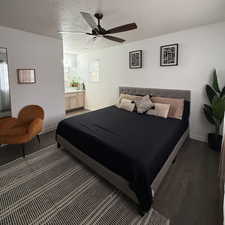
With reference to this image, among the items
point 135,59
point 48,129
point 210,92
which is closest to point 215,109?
point 210,92

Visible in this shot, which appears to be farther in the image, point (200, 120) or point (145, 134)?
point (200, 120)

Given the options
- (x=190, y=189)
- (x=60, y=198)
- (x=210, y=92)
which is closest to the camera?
(x=60, y=198)

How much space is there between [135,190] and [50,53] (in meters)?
3.87

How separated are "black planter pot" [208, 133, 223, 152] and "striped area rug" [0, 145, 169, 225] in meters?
2.06

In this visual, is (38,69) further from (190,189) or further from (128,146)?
(190,189)

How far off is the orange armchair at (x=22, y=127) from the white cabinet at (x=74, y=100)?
243 centimetres

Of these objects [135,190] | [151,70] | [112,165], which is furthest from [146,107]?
[135,190]

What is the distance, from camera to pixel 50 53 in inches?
149

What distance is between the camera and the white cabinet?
5695 millimetres

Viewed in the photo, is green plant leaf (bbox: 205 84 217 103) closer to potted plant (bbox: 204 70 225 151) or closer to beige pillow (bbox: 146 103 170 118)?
potted plant (bbox: 204 70 225 151)

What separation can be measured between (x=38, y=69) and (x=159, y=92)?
10.7 feet

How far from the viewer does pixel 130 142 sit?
1.96 metres

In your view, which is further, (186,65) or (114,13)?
(186,65)

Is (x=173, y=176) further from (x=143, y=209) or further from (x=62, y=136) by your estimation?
(x=62, y=136)
